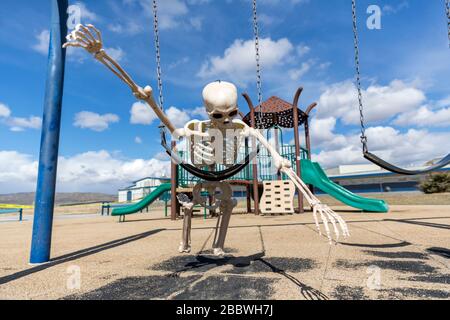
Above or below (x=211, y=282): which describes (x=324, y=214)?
above

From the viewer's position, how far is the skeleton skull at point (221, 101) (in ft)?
12.1

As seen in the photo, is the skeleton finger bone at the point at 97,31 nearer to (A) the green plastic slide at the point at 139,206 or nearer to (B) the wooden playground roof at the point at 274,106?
(A) the green plastic slide at the point at 139,206

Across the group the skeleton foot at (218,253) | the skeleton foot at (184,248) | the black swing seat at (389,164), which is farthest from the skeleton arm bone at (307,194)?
the black swing seat at (389,164)

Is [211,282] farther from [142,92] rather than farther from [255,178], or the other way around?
[255,178]

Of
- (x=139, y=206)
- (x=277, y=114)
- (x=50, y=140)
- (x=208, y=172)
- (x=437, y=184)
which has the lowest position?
(x=139, y=206)

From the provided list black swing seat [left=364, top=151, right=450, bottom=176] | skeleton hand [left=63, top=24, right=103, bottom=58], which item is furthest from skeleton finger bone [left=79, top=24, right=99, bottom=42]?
black swing seat [left=364, top=151, right=450, bottom=176]

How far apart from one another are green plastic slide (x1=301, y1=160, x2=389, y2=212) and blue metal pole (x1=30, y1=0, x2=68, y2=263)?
40.0 feet

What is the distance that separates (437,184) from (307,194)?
98.9 ft

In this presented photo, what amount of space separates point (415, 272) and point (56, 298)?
3842mm

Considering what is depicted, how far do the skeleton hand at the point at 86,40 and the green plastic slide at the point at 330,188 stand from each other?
12963 millimetres

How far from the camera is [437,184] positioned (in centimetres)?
2648

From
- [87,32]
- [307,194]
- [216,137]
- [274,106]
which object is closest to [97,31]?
[87,32]

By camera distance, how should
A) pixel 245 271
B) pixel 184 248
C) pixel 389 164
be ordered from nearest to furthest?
1. pixel 245 271
2. pixel 184 248
3. pixel 389 164
